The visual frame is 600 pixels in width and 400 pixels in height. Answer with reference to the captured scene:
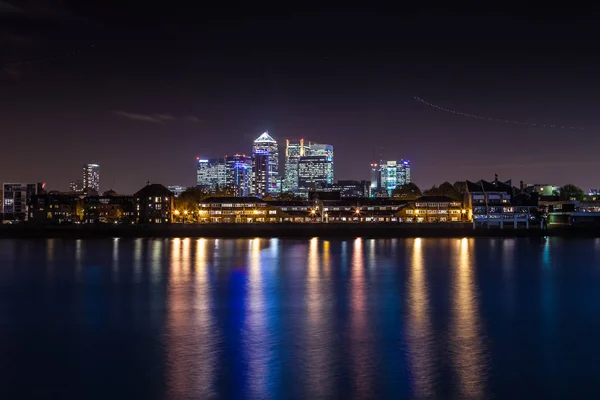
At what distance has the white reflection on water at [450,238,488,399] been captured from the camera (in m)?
13.2

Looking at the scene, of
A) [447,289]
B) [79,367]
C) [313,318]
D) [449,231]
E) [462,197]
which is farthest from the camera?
[462,197]

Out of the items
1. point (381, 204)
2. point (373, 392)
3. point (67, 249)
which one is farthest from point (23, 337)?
point (381, 204)

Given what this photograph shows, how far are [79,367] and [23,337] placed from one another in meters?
4.40

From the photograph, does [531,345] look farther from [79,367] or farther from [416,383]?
[79,367]

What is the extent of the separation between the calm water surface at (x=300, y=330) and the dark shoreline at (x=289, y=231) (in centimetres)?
2882

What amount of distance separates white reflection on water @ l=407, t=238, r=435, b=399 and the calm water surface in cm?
5

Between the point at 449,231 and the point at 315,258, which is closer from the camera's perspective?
the point at 315,258

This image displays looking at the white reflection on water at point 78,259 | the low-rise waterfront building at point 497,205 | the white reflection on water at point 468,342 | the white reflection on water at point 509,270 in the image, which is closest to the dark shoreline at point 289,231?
the low-rise waterfront building at point 497,205

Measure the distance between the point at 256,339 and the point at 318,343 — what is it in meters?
1.85

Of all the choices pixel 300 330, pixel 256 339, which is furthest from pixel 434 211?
pixel 256 339

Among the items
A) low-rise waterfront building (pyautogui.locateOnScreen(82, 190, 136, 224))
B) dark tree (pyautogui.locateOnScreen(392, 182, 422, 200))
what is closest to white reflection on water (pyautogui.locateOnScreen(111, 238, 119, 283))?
low-rise waterfront building (pyautogui.locateOnScreen(82, 190, 136, 224))

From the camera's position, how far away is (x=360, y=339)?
696 inches

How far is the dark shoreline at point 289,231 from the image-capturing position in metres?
67.4

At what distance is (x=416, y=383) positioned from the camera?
1342cm
